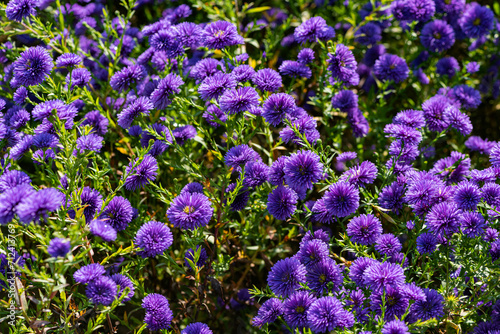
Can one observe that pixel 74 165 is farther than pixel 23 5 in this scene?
No

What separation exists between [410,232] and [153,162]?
101 cm

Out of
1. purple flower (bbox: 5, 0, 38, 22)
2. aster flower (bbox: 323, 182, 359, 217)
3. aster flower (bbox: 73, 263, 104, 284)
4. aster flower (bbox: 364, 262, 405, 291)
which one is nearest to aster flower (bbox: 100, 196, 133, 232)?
aster flower (bbox: 73, 263, 104, 284)

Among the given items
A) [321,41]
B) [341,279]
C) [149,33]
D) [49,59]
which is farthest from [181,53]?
[341,279]

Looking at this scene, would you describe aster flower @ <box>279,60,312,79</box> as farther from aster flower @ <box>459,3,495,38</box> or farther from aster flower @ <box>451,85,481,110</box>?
aster flower @ <box>459,3,495,38</box>

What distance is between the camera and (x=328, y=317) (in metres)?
1.30

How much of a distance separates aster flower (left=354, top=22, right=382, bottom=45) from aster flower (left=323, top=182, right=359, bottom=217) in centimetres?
132

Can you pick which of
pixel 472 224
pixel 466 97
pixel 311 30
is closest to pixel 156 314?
pixel 472 224

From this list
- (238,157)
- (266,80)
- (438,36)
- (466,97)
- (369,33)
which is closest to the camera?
(238,157)

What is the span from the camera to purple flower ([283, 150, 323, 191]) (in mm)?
1489

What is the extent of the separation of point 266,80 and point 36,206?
3.20 ft

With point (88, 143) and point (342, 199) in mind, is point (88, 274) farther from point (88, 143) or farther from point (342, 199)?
point (342, 199)

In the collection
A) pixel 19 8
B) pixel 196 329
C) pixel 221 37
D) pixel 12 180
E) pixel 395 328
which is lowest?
pixel 196 329

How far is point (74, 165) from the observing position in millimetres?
1429

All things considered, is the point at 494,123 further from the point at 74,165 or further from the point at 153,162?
the point at 74,165
